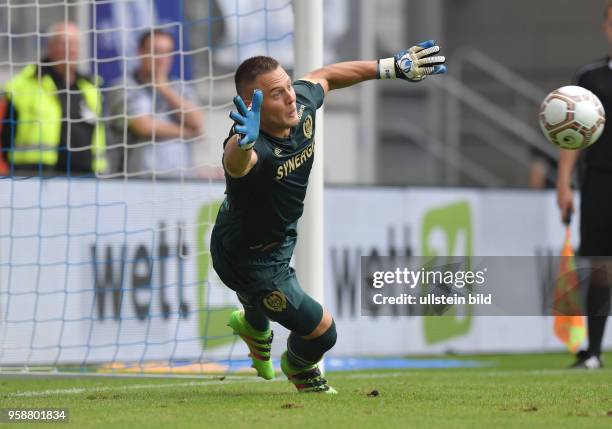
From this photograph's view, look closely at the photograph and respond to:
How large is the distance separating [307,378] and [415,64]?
1.68m

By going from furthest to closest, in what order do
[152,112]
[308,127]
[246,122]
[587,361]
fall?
[152,112] < [587,361] < [308,127] < [246,122]

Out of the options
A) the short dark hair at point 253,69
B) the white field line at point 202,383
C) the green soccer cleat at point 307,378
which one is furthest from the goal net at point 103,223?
the short dark hair at point 253,69

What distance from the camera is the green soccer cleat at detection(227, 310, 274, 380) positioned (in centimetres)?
680

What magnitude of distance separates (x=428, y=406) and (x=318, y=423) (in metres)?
0.85

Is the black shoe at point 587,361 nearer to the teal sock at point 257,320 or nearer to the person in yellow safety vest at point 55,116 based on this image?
the teal sock at point 257,320

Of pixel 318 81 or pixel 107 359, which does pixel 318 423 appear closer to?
pixel 318 81

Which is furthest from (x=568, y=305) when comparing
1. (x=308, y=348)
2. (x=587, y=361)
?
(x=308, y=348)

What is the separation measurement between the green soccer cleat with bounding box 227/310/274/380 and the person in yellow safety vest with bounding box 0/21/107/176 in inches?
119

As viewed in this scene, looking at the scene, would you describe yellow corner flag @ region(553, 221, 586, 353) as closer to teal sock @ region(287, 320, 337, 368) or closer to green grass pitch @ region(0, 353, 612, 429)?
green grass pitch @ region(0, 353, 612, 429)

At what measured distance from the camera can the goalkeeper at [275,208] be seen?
20.0 feet

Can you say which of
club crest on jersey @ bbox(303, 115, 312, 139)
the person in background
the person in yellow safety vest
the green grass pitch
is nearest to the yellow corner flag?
the green grass pitch

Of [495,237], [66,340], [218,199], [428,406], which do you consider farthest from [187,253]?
[428,406]

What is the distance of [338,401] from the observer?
616 centimetres

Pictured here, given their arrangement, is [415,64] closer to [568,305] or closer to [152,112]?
[152,112]
